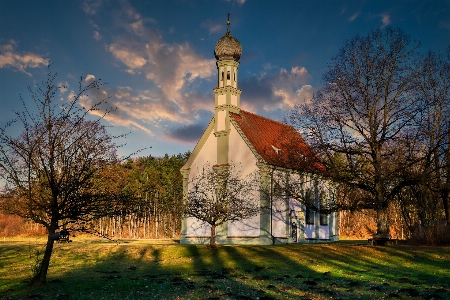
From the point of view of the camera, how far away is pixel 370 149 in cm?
2912

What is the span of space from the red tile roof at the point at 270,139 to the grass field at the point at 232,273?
7.36 metres

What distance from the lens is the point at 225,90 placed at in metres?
41.7

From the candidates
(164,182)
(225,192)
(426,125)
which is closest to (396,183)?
(426,125)

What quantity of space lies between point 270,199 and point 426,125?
13.4 metres

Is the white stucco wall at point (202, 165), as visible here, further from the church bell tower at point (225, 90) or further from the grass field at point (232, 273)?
the grass field at point (232, 273)

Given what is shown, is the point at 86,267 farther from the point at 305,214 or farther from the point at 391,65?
the point at 305,214

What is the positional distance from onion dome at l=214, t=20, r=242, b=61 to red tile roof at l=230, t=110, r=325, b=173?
5.37 meters

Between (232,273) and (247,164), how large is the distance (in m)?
20.4

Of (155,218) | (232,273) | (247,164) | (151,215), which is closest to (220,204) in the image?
(247,164)

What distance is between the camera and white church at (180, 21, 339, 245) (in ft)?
124

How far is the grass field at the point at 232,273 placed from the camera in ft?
46.0

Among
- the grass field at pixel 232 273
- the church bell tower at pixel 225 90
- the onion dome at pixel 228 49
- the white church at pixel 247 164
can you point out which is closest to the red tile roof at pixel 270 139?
the white church at pixel 247 164

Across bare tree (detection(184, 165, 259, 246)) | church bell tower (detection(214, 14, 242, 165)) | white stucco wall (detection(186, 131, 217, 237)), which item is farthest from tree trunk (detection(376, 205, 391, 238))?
white stucco wall (detection(186, 131, 217, 237))

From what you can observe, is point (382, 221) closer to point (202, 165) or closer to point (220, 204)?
point (220, 204)
